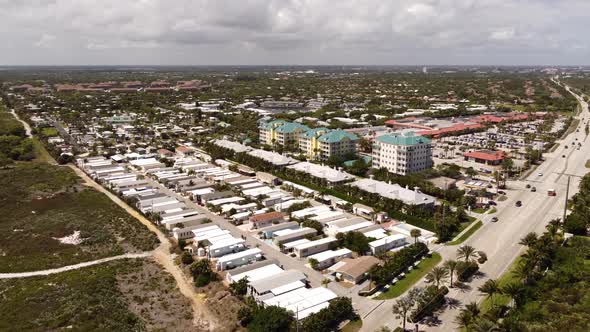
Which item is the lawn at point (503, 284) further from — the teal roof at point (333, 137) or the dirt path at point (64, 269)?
the teal roof at point (333, 137)

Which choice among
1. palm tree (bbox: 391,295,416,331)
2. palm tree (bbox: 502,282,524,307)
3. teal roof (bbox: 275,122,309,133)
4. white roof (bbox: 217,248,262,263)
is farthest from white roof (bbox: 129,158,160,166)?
palm tree (bbox: 502,282,524,307)

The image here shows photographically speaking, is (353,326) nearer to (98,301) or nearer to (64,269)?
(98,301)

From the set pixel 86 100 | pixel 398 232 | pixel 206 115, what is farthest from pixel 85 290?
pixel 86 100

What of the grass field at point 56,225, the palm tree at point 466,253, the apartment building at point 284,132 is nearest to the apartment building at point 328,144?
the apartment building at point 284,132

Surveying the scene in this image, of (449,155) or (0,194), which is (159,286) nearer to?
(0,194)

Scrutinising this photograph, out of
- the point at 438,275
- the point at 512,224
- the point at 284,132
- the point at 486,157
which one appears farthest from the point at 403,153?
the point at 438,275

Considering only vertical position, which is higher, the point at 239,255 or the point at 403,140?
the point at 403,140

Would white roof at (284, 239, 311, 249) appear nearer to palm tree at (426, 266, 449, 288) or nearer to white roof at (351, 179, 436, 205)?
palm tree at (426, 266, 449, 288)
